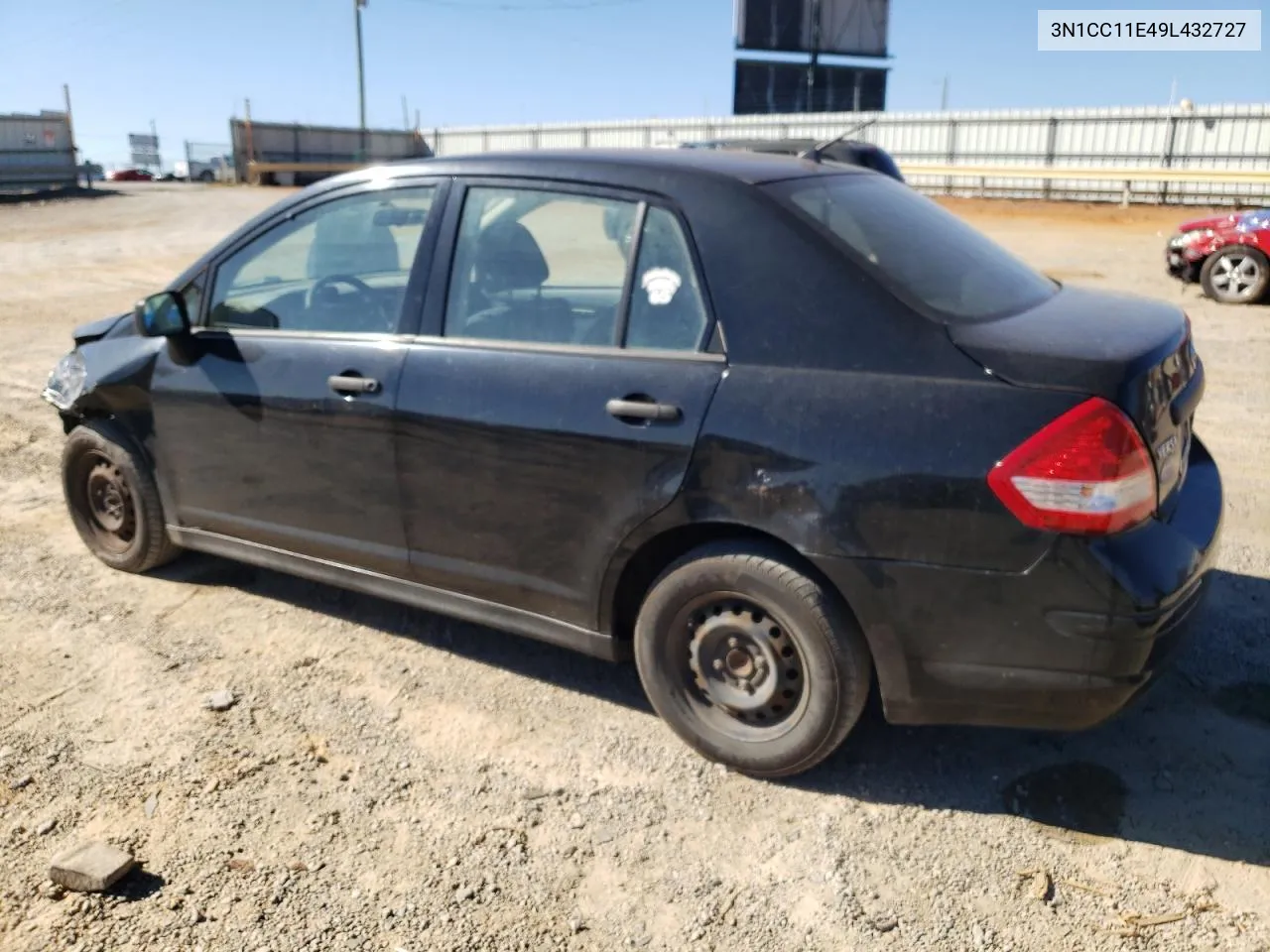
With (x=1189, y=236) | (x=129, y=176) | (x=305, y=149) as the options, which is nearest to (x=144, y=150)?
(x=129, y=176)

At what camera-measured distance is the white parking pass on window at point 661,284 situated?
10.4 ft

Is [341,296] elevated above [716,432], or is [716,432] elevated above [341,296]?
[341,296]

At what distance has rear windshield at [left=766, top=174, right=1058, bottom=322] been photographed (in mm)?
3027

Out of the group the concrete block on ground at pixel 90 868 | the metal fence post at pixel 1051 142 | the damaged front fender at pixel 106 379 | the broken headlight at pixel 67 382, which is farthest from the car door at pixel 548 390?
the metal fence post at pixel 1051 142

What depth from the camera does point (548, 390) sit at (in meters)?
3.28

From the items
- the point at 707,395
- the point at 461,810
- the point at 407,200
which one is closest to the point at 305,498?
the point at 407,200

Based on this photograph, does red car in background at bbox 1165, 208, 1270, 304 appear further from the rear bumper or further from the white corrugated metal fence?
the white corrugated metal fence

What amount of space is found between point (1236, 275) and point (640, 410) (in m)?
11.0

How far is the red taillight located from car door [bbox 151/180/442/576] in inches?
78.8

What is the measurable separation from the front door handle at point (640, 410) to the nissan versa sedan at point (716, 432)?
0.01 meters

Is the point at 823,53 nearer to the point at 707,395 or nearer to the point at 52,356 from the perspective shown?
the point at 52,356

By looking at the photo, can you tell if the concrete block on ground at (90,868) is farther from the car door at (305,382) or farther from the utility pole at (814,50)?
the utility pole at (814,50)

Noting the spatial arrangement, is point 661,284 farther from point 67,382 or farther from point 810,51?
point 810,51

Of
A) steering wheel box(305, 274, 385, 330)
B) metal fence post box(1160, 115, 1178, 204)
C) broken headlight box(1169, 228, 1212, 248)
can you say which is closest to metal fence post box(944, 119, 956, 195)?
metal fence post box(1160, 115, 1178, 204)
